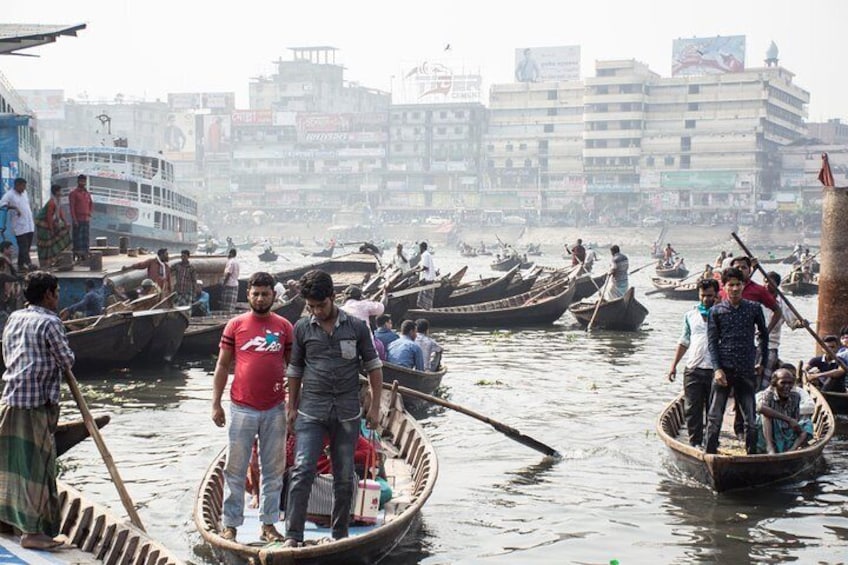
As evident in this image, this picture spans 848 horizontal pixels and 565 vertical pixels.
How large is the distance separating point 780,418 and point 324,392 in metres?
5.32

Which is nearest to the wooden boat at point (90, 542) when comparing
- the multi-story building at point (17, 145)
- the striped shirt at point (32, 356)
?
the striped shirt at point (32, 356)

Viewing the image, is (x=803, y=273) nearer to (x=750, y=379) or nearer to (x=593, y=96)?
(x=750, y=379)

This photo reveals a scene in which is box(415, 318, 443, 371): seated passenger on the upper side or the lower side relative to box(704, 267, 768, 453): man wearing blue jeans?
lower

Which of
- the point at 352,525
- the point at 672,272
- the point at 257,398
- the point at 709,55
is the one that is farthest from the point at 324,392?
the point at 709,55

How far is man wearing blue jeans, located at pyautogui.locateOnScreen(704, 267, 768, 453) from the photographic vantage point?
947 cm

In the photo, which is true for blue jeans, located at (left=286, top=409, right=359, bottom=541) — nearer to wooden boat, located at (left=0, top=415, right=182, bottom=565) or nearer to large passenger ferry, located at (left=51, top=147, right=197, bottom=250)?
wooden boat, located at (left=0, top=415, right=182, bottom=565)

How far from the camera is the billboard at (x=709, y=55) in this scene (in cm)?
10750

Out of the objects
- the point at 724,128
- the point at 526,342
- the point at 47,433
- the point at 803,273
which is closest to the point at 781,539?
the point at 47,433

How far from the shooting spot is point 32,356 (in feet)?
22.7

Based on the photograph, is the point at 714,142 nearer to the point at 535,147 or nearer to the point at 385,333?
the point at 535,147

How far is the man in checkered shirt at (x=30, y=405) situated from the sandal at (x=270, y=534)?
4.65 ft

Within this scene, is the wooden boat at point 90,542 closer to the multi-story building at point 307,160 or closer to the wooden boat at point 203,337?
the wooden boat at point 203,337

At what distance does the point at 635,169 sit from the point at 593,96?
852cm

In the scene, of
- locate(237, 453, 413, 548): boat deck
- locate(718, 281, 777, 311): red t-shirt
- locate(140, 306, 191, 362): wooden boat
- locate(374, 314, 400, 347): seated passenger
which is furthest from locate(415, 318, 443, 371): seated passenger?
locate(237, 453, 413, 548): boat deck
